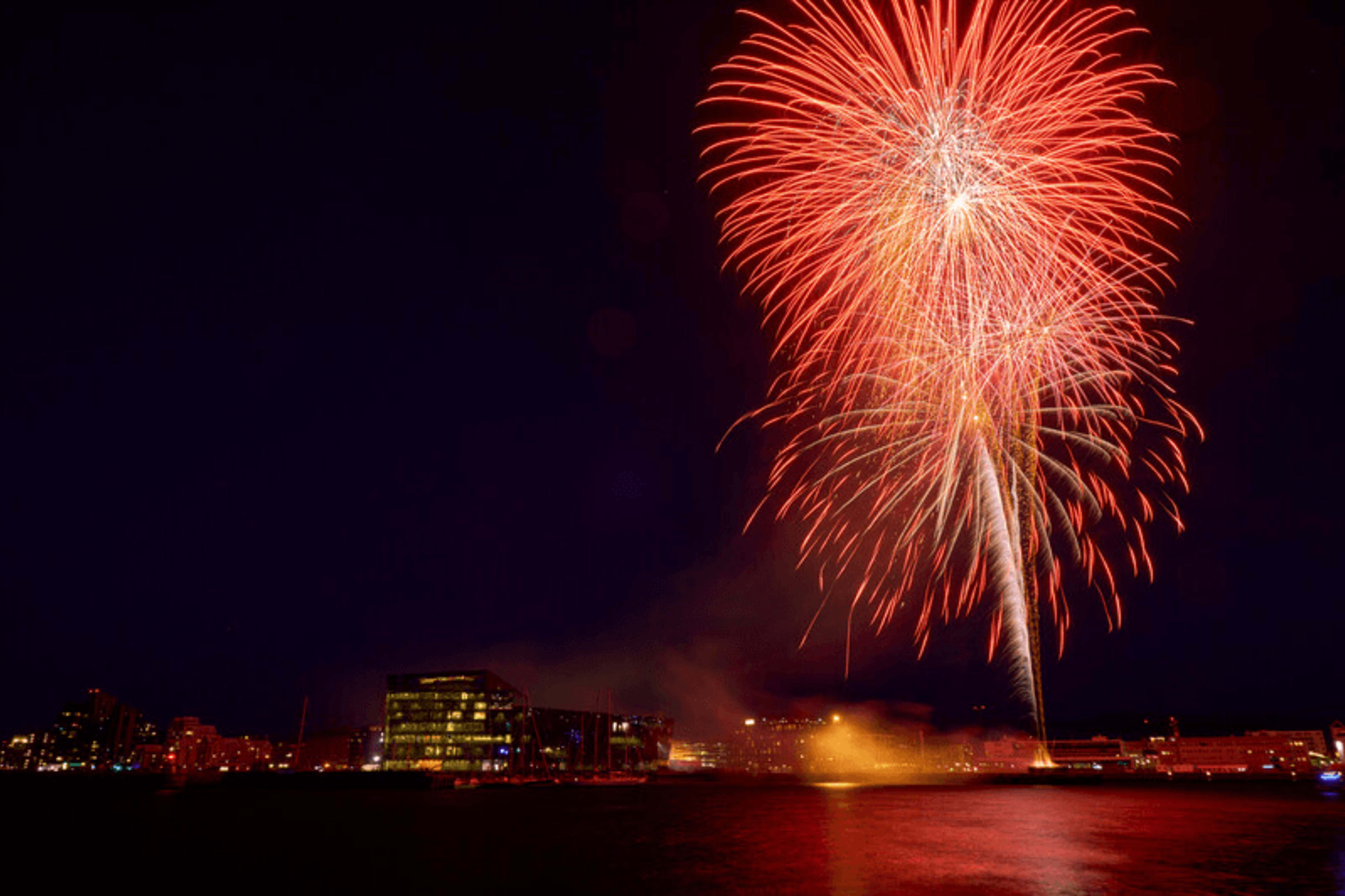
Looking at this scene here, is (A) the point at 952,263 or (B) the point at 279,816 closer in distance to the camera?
(A) the point at 952,263

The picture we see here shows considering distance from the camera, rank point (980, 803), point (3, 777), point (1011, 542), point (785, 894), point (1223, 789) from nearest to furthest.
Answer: point (785, 894), point (1011, 542), point (980, 803), point (1223, 789), point (3, 777)

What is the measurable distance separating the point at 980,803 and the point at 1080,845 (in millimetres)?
26928

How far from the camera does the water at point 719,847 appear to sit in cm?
1883

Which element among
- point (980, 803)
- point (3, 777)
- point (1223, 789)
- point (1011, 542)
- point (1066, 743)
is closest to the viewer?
point (1011, 542)

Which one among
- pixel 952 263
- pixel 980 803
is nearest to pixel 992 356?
pixel 952 263

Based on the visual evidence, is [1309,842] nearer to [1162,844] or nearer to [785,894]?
[1162,844]

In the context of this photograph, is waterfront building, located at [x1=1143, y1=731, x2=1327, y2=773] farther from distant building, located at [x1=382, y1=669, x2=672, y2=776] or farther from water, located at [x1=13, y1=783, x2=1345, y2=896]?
water, located at [x1=13, y1=783, x2=1345, y2=896]

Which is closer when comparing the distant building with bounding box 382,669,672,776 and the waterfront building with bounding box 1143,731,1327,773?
the distant building with bounding box 382,669,672,776

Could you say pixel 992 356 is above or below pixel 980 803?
above

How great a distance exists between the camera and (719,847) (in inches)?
1054

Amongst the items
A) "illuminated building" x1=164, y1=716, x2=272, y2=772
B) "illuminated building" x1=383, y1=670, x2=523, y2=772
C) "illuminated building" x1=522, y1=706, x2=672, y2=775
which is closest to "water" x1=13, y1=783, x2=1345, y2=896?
"illuminated building" x1=383, y1=670, x2=523, y2=772

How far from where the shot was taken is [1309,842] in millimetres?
27094

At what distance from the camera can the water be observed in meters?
18.8

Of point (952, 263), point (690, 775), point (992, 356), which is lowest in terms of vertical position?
point (690, 775)
